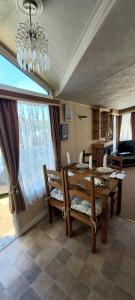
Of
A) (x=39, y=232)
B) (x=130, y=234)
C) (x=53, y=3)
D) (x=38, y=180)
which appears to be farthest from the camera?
(x=38, y=180)

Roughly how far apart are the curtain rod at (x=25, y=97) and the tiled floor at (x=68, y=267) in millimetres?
1925

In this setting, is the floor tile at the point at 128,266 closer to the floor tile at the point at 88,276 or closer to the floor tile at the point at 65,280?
the floor tile at the point at 88,276

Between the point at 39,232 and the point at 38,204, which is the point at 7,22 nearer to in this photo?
the point at 38,204

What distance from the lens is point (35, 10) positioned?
3.82 ft

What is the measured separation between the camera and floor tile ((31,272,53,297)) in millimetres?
1359

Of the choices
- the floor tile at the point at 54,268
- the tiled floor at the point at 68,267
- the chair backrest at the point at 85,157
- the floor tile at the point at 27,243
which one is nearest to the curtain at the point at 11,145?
the floor tile at the point at 27,243

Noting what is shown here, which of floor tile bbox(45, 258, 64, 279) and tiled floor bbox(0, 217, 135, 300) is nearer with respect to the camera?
tiled floor bbox(0, 217, 135, 300)

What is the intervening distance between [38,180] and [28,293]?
129cm

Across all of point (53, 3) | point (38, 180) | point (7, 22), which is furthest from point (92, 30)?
point (38, 180)

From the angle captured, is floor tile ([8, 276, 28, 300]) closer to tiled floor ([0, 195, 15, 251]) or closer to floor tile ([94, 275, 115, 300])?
tiled floor ([0, 195, 15, 251])

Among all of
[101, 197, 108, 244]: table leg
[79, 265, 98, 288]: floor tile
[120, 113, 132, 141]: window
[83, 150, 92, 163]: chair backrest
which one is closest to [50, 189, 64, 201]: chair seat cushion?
[101, 197, 108, 244]: table leg

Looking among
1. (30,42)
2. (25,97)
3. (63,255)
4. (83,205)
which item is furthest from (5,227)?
(30,42)

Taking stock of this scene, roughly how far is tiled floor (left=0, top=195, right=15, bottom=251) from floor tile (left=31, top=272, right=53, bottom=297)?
0.68 metres

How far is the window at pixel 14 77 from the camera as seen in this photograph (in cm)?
175
